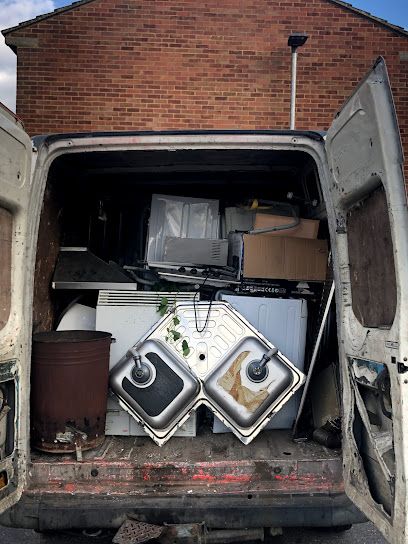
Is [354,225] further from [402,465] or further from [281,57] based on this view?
[281,57]

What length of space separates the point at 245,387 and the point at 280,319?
2.16 ft

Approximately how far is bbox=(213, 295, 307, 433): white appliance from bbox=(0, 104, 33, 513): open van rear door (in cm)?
139

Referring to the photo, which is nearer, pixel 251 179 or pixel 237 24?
pixel 251 179

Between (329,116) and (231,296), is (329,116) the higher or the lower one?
the higher one

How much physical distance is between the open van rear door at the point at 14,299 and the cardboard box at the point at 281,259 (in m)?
1.63

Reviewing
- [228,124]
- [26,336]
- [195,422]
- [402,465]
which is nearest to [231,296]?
[195,422]

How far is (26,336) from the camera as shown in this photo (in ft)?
9.37

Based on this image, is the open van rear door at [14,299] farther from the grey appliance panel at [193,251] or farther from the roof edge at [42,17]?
the roof edge at [42,17]

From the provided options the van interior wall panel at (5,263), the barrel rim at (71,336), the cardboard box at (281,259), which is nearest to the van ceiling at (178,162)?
the cardboard box at (281,259)

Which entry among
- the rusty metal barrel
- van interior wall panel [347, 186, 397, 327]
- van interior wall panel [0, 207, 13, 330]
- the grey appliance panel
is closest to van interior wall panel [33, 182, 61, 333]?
the rusty metal barrel

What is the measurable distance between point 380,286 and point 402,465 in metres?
0.77

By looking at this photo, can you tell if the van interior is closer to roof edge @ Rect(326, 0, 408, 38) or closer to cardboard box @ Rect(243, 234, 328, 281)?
cardboard box @ Rect(243, 234, 328, 281)

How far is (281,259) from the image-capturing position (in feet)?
12.9

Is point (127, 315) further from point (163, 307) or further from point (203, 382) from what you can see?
point (203, 382)
